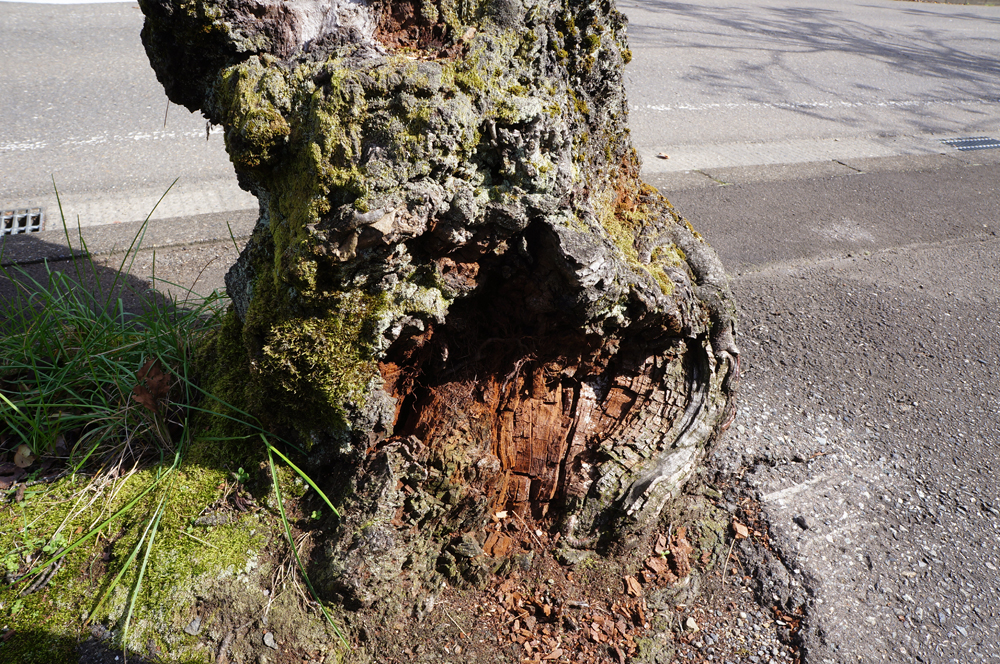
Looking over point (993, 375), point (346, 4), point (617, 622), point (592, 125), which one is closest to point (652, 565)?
point (617, 622)

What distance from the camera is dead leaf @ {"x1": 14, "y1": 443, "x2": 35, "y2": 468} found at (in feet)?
6.95

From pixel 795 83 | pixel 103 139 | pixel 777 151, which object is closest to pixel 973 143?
pixel 795 83

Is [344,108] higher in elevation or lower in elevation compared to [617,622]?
higher

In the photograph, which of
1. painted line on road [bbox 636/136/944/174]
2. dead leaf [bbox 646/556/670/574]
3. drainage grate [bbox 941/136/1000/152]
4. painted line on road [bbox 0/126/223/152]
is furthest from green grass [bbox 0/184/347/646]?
drainage grate [bbox 941/136/1000/152]

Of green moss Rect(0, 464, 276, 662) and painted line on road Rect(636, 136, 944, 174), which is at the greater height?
A: painted line on road Rect(636, 136, 944, 174)

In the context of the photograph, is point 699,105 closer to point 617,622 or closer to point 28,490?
point 617,622

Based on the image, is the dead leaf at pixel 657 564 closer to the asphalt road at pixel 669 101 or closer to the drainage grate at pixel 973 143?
the asphalt road at pixel 669 101

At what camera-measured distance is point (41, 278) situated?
10.9 ft

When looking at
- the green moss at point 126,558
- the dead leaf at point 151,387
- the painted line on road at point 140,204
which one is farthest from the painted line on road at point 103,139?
the green moss at point 126,558

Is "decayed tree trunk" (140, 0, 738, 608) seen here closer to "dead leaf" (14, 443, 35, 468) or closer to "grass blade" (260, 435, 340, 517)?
"grass blade" (260, 435, 340, 517)

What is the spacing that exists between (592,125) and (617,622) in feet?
5.22

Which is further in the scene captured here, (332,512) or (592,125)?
(592,125)

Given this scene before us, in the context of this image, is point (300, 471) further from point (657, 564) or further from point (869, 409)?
point (869, 409)

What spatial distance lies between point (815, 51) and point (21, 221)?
10300 millimetres
